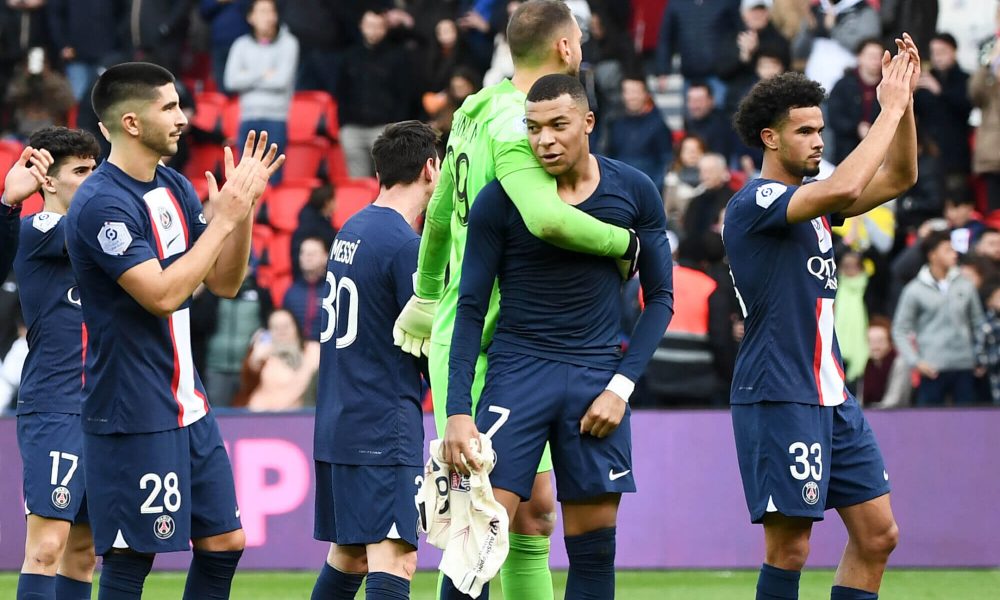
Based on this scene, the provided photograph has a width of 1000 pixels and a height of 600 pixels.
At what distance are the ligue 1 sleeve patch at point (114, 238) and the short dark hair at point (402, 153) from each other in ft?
4.26

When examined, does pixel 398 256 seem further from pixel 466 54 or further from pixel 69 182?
pixel 466 54

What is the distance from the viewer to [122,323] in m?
5.69

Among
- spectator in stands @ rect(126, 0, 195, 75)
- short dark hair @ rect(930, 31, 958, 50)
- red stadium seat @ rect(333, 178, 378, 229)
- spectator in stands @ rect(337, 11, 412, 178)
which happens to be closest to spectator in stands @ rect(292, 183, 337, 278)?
red stadium seat @ rect(333, 178, 378, 229)

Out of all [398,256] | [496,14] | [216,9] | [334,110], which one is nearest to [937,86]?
[496,14]

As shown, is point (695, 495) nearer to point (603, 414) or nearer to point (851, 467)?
point (851, 467)

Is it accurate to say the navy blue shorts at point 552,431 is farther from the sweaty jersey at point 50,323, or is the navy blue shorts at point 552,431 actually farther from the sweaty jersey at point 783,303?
the sweaty jersey at point 50,323

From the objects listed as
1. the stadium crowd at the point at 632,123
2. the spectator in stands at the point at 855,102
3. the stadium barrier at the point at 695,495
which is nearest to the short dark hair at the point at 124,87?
the stadium barrier at the point at 695,495

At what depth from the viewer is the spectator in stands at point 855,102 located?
1342 cm

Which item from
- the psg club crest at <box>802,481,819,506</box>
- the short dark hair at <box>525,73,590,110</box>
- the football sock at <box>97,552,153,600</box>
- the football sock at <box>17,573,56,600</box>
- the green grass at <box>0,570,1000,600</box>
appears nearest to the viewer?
the short dark hair at <box>525,73,590,110</box>

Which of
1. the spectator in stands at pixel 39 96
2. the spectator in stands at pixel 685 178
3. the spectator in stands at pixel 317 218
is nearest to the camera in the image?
the spectator in stands at pixel 685 178

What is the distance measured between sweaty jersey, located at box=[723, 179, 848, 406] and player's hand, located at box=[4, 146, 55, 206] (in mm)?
2972

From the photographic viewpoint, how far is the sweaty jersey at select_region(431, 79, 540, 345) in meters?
5.79

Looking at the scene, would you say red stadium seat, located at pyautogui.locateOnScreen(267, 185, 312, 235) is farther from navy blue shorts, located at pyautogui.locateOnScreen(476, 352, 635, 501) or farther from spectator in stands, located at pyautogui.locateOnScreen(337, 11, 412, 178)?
navy blue shorts, located at pyautogui.locateOnScreen(476, 352, 635, 501)

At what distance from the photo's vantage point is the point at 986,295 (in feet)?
38.8
